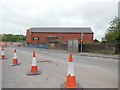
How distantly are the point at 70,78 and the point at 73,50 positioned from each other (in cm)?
2515

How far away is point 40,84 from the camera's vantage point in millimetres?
5297

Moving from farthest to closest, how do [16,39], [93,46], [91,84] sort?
[16,39] < [93,46] < [91,84]

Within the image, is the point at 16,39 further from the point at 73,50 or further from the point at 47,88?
the point at 47,88

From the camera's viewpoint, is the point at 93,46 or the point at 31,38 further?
the point at 31,38

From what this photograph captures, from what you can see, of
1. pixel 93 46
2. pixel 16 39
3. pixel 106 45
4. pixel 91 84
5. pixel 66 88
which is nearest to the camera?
pixel 66 88

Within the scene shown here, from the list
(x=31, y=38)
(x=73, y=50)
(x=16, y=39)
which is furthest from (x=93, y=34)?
(x=16, y=39)

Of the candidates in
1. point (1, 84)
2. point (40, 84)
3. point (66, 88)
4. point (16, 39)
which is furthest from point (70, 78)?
point (16, 39)

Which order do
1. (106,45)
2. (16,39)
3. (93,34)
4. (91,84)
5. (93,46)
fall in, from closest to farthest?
(91,84) → (106,45) → (93,46) → (93,34) → (16,39)

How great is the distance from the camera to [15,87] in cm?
498

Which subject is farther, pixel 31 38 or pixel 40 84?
pixel 31 38

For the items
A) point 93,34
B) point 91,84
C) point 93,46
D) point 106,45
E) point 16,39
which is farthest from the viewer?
point 16,39

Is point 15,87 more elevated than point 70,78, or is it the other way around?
point 70,78

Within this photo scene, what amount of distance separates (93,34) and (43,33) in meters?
21.3

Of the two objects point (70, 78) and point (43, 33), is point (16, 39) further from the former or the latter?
point (70, 78)
